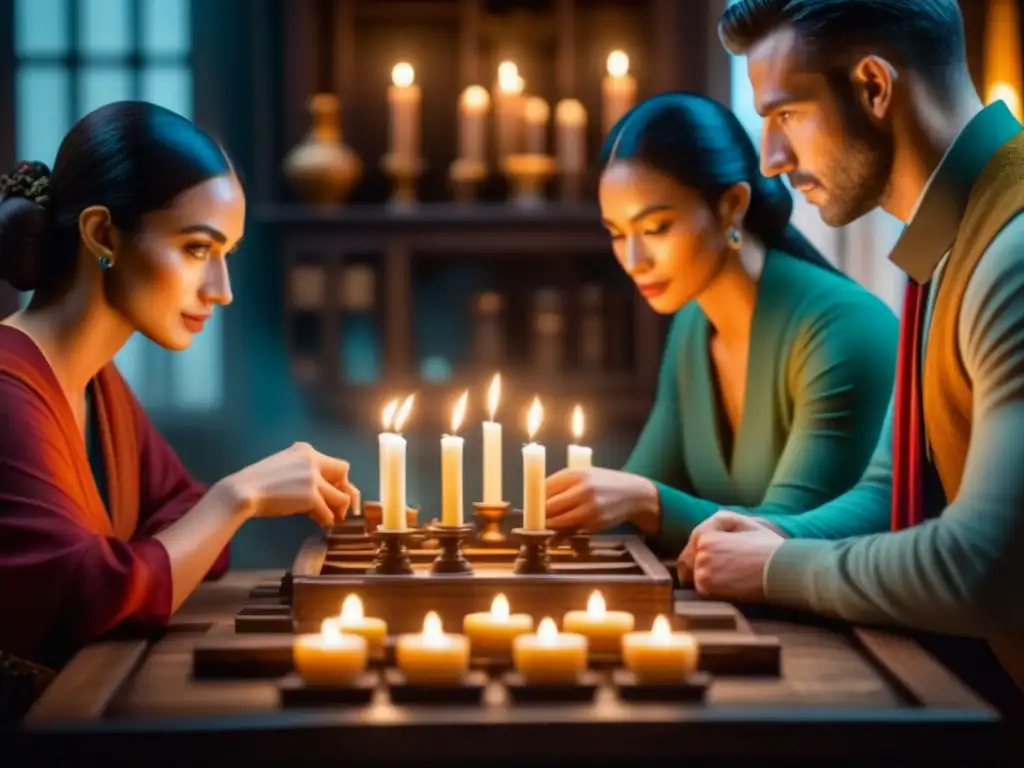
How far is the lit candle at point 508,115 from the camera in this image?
14.8 ft

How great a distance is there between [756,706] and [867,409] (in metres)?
0.93

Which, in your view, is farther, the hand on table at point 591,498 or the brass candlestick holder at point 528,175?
the brass candlestick holder at point 528,175

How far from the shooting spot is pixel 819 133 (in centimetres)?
211

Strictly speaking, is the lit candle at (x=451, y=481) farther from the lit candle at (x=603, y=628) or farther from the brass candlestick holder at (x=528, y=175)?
the brass candlestick holder at (x=528, y=175)

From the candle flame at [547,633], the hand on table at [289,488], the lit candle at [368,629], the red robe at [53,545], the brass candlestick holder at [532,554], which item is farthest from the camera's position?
the hand on table at [289,488]

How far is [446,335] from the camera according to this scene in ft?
15.8

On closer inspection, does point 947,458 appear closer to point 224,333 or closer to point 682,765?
point 682,765

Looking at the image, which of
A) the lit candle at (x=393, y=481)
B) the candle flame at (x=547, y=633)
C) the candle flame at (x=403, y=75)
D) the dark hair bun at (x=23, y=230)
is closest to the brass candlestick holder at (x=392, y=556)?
the lit candle at (x=393, y=481)

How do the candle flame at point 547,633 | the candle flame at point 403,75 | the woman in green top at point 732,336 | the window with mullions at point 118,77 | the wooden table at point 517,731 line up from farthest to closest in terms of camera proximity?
the window with mullions at point 118,77
the candle flame at point 403,75
the woman in green top at point 732,336
the candle flame at point 547,633
the wooden table at point 517,731

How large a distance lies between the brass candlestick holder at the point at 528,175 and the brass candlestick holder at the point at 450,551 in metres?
2.63

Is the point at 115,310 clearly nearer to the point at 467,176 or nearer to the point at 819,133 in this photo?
the point at 819,133

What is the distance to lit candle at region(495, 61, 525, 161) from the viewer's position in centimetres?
451

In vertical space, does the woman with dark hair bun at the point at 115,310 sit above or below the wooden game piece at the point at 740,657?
above

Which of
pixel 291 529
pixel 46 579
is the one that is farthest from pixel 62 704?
pixel 291 529
